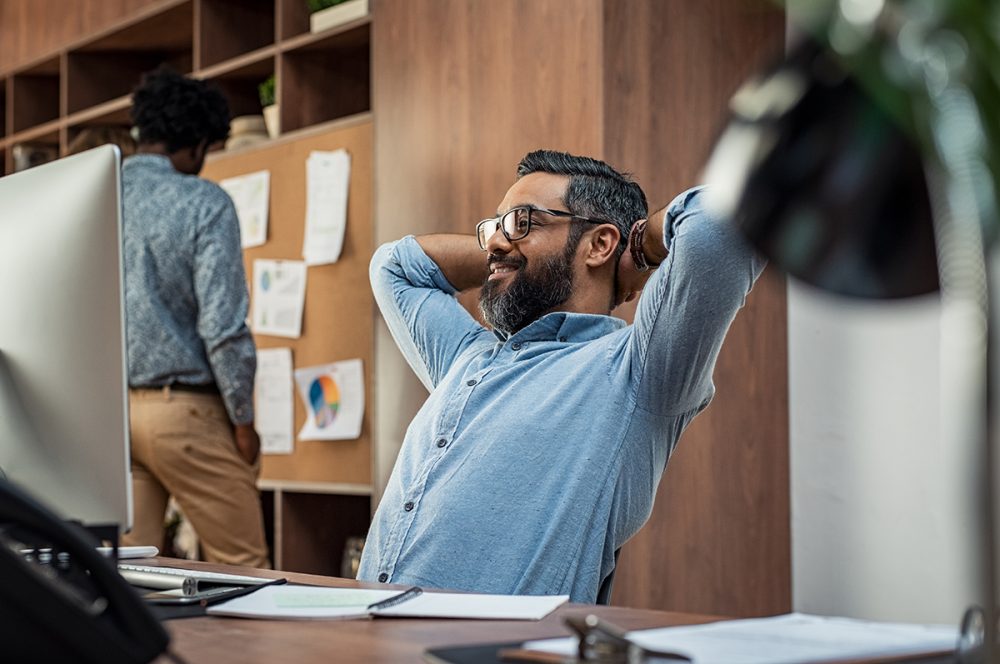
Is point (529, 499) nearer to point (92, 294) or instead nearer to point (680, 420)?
point (680, 420)

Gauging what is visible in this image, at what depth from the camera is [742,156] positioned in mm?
634

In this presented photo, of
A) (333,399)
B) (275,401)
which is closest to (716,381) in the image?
(333,399)

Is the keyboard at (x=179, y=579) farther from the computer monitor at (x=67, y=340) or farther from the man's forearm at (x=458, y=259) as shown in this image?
the man's forearm at (x=458, y=259)

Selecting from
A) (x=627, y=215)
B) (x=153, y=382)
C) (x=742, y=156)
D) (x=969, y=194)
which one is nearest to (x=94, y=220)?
(x=742, y=156)

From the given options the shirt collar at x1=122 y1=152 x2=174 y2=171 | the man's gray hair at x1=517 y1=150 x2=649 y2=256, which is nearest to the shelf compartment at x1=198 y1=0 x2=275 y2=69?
the shirt collar at x1=122 y1=152 x2=174 y2=171

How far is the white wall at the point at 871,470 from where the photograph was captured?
2.58 metres

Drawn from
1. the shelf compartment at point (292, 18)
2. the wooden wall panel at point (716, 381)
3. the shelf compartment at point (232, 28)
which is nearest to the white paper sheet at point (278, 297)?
the shelf compartment at point (292, 18)

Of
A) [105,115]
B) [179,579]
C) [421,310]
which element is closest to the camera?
[179,579]

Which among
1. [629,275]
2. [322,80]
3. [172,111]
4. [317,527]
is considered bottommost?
[317,527]

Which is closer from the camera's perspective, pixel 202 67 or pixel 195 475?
pixel 195 475

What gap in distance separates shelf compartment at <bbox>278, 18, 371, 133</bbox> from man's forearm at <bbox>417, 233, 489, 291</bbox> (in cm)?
142

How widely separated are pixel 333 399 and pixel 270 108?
951mm

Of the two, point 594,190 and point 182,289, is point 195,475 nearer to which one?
point 182,289

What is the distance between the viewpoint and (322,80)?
12.3ft
